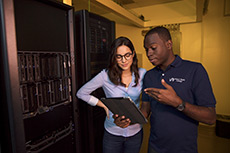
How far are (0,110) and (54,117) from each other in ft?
0.94

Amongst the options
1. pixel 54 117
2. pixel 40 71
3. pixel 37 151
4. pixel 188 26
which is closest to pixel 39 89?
pixel 40 71

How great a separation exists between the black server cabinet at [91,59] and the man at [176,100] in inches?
18.9

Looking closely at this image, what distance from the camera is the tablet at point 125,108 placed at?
897mm

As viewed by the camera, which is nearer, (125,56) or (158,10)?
(125,56)

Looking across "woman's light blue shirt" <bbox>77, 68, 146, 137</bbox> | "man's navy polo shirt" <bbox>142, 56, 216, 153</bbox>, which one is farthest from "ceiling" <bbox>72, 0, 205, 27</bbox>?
"man's navy polo shirt" <bbox>142, 56, 216, 153</bbox>

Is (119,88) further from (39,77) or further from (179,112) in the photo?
(39,77)

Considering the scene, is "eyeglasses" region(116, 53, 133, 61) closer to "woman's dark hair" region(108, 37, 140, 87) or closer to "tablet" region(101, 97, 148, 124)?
"woman's dark hair" region(108, 37, 140, 87)

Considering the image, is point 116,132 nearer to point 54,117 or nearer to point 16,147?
point 54,117

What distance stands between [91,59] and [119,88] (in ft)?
1.14

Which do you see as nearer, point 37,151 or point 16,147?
point 16,147

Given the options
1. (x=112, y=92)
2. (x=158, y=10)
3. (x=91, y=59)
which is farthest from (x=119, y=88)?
(x=158, y=10)

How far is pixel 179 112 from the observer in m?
0.97

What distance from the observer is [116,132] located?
1.25 meters

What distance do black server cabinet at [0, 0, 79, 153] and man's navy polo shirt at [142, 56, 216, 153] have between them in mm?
594
